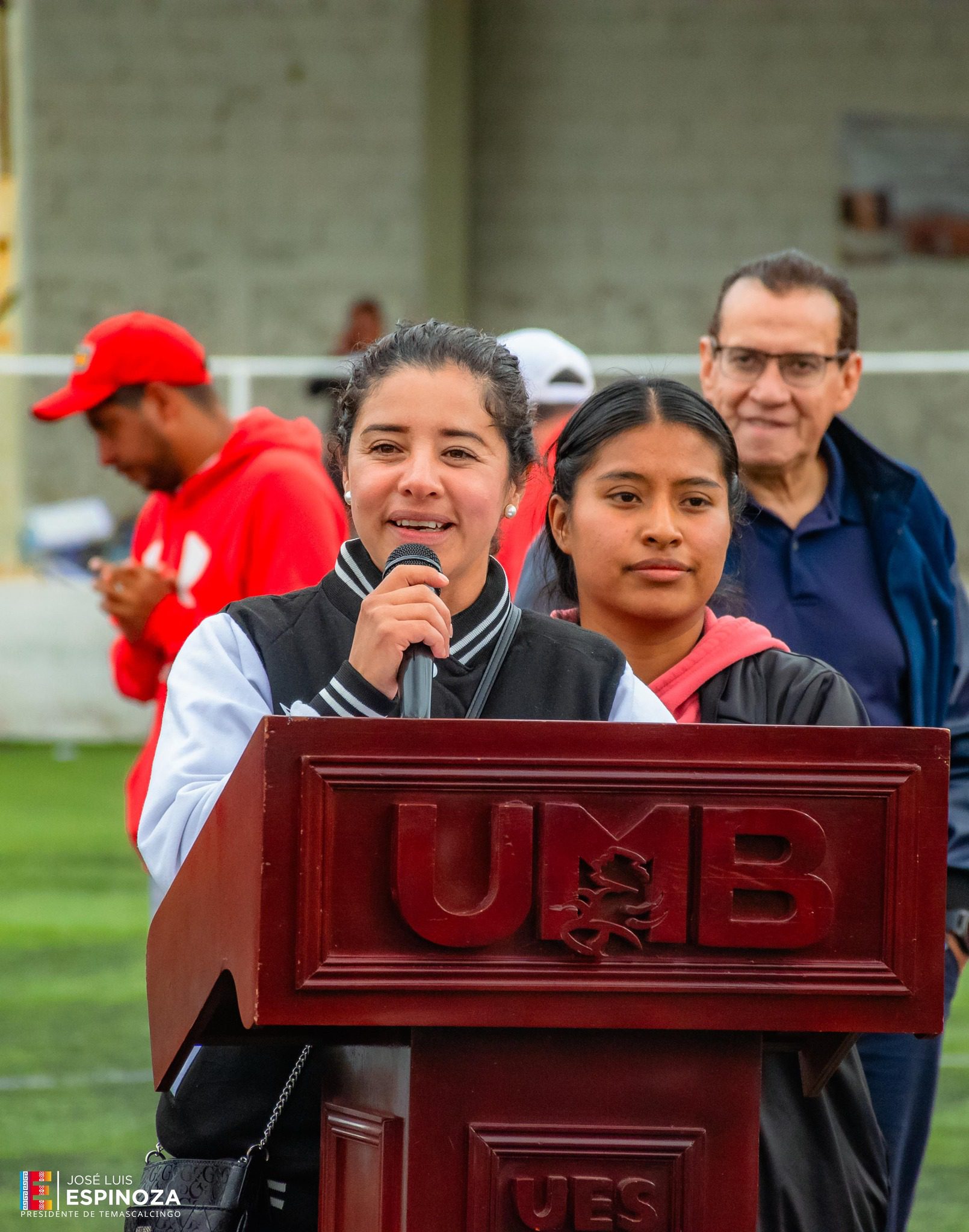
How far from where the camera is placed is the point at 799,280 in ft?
9.88

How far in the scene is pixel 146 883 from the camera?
291 inches

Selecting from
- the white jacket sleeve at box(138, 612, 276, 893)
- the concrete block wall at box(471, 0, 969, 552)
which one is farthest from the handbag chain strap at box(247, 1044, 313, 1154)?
the concrete block wall at box(471, 0, 969, 552)

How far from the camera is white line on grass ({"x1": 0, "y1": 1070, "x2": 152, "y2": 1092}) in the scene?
15.3 ft

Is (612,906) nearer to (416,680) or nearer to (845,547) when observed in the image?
(416,680)

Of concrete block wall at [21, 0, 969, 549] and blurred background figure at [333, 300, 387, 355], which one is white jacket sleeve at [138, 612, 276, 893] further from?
blurred background figure at [333, 300, 387, 355]

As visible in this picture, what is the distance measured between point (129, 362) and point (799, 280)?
160cm

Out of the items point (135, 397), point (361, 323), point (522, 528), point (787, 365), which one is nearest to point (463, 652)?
point (787, 365)

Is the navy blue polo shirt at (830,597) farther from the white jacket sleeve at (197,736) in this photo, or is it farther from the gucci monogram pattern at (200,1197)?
the gucci monogram pattern at (200,1197)

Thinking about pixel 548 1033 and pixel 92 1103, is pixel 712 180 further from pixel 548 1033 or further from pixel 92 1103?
pixel 548 1033

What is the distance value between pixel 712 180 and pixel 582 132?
990 millimetres

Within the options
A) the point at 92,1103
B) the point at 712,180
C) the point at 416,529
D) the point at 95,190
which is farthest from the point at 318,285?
the point at 416,529

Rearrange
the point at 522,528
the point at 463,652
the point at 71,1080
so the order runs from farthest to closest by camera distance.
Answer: the point at 71,1080 < the point at 522,528 < the point at 463,652

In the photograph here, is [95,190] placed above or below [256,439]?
above

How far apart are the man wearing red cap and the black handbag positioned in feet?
5.83
